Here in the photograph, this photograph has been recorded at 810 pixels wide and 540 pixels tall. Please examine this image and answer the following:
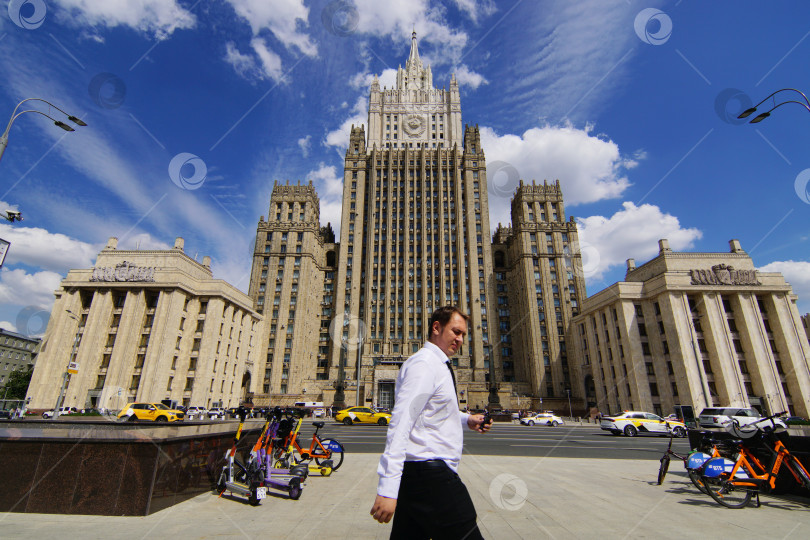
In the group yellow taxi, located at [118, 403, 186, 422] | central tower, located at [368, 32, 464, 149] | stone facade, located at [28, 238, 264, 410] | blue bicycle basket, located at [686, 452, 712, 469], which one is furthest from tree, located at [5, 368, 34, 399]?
blue bicycle basket, located at [686, 452, 712, 469]

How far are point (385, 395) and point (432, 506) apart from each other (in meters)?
57.6

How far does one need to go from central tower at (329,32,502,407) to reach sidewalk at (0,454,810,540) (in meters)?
49.4

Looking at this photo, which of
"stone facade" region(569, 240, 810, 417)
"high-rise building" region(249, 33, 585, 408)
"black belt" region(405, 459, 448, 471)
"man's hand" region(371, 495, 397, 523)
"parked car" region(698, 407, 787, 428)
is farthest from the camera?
"high-rise building" region(249, 33, 585, 408)

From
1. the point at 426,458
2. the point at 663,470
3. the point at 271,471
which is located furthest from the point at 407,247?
the point at 426,458

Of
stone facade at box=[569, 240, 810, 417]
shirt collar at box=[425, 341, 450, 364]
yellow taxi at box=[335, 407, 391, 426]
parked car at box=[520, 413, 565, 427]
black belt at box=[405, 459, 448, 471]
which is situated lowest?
parked car at box=[520, 413, 565, 427]

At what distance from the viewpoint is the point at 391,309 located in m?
66.2

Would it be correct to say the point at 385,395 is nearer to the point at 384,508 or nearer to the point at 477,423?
the point at 477,423

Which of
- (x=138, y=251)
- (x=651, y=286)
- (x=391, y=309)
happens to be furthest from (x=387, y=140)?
(x=651, y=286)

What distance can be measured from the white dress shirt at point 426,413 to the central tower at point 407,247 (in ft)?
183

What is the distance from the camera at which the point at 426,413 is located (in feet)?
9.68

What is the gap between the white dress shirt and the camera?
2.68m

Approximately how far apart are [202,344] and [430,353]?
58536 millimetres

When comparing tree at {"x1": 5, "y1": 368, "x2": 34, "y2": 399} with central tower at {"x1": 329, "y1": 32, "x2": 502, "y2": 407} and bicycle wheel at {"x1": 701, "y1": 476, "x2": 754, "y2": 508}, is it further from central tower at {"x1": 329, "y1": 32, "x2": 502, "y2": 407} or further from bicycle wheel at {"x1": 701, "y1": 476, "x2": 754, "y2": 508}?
bicycle wheel at {"x1": 701, "y1": 476, "x2": 754, "y2": 508}

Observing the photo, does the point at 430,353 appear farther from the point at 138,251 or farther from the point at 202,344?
the point at 138,251
